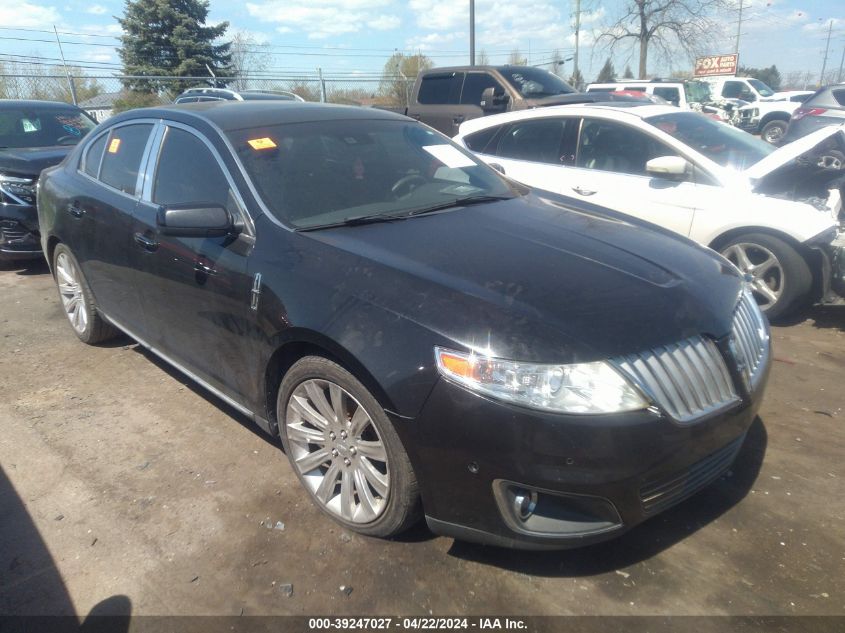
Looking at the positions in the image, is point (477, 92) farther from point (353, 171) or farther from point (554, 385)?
point (554, 385)

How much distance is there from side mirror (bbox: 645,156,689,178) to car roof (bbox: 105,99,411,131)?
7.21 ft

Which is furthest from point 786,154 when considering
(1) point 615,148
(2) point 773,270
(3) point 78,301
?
(3) point 78,301

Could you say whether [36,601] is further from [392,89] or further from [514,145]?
[392,89]

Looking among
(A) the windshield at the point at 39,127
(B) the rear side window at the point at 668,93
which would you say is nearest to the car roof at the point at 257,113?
(A) the windshield at the point at 39,127

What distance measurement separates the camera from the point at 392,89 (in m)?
25.8

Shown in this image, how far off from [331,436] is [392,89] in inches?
985

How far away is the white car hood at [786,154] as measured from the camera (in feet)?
16.1

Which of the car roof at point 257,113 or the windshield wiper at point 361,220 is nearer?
the windshield wiper at point 361,220

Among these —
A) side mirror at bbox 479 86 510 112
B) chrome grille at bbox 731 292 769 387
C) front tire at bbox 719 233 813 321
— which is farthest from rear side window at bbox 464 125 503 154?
chrome grille at bbox 731 292 769 387

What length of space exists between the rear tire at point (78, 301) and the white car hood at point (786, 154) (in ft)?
16.2

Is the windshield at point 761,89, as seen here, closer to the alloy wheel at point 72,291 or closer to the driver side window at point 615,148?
the driver side window at point 615,148

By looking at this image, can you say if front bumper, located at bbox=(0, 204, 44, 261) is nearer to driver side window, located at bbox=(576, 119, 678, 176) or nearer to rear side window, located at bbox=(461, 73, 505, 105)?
driver side window, located at bbox=(576, 119, 678, 176)

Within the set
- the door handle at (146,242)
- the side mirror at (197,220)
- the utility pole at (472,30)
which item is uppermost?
the utility pole at (472,30)

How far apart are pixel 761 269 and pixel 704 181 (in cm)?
82
